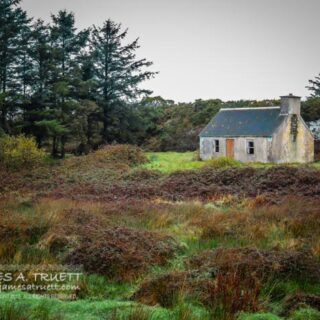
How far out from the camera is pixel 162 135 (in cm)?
4409

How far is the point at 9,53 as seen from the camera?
31.4 metres

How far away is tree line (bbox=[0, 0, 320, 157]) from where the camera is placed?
31781mm

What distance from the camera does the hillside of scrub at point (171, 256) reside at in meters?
6.03

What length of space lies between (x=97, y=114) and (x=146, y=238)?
29.8 meters

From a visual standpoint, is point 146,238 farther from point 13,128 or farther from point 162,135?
point 162,135

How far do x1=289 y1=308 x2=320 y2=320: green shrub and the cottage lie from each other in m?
27.2

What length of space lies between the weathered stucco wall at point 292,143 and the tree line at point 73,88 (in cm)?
605

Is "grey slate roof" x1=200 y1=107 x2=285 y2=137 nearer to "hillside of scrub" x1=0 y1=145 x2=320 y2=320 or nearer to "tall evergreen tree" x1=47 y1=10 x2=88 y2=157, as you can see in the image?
"tall evergreen tree" x1=47 y1=10 x2=88 y2=157

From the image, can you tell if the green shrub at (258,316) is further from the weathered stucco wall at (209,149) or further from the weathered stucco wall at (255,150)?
the weathered stucco wall at (209,149)

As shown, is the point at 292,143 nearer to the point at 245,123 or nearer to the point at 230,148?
the point at 245,123

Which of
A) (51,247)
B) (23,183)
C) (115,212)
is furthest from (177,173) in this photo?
(51,247)

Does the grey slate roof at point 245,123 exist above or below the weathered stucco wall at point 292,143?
above

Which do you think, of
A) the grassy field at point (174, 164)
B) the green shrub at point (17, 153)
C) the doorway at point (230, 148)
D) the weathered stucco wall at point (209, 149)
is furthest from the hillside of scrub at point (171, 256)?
the weathered stucco wall at point (209, 149)

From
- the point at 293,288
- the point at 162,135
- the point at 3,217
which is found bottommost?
the point at 293,288
